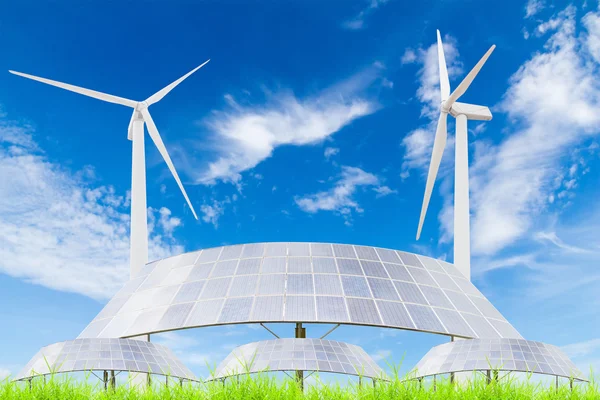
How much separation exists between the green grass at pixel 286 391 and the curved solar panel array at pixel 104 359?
4.77 metres

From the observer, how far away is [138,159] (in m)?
47.6

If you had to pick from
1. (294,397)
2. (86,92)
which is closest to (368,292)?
(294,397)

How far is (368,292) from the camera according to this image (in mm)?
31719

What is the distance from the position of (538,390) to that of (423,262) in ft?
62.0

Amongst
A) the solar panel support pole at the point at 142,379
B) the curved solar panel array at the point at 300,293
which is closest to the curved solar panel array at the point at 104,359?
the solar panel support pole at the point at 142,379

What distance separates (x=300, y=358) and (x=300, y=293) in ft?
22.9

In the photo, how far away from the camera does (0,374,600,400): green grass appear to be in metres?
17.2

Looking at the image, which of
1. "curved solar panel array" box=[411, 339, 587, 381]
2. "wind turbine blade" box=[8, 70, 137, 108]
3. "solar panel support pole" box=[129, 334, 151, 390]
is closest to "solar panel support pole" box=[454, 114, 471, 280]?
"curved solar panel array" box=[411, 339, 587, 381]

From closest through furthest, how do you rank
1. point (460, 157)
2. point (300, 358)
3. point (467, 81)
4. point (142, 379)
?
point (300, 358), point (142, 379), point (460, 157), point (467, 81)

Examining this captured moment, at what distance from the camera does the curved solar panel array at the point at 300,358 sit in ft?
76.9

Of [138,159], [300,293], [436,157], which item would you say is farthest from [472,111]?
[138,159]

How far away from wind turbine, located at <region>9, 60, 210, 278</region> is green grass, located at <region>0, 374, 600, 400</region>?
2438 cm

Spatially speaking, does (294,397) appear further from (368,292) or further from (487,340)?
(368,292)

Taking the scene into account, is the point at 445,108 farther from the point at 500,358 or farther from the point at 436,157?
the point at 500,358
